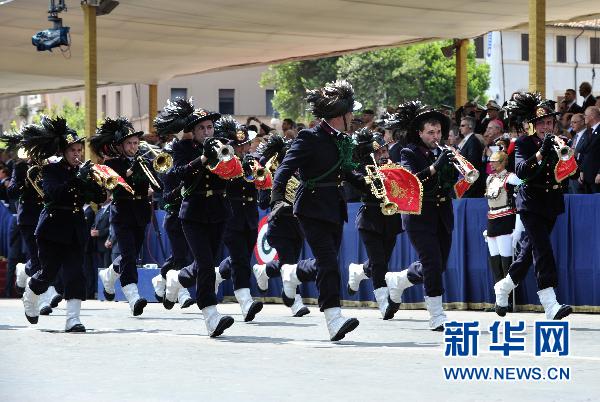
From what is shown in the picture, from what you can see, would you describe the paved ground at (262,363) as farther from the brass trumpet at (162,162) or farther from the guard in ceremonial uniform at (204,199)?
the brass trumpet at (162,162)

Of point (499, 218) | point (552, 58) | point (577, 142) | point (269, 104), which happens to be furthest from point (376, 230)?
point (552, 58)

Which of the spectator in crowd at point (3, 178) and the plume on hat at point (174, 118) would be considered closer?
the plume on hat at point (174, 118)

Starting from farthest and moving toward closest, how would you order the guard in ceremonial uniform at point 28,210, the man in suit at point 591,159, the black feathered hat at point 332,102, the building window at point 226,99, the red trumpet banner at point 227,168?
1. the building window at point 226,99
2. the guard in ceremonial uniform at point 28,210
3. the man in suit at point 591,159
4. the red trumpet banner at point 227,168
5. the black feathered hat at point 332,102

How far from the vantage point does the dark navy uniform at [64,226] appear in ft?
49.0

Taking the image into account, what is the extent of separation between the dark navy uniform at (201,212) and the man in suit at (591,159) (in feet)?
18.9

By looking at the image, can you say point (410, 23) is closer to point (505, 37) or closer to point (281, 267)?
point (281, 267)

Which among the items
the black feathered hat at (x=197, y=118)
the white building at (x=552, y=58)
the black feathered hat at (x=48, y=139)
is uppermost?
the white building at (x=552, y=58)

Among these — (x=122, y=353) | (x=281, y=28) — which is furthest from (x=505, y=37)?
(x=122, y=353)

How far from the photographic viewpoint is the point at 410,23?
24.9 meters

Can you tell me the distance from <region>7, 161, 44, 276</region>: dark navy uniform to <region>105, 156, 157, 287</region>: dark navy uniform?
6.62 feet

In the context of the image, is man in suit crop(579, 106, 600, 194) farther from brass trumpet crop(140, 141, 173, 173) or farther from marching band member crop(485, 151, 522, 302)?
brass trumpet crop(140, 141, 173, 173)

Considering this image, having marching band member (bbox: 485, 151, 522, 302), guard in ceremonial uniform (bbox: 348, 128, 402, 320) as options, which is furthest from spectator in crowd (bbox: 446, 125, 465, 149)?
guard in ceremonial uniform (bbox: 348, 128, 402, 320)

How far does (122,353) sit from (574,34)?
270 feet

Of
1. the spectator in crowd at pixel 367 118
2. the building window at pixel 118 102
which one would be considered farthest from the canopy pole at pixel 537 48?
the building window at pixel 118 102
